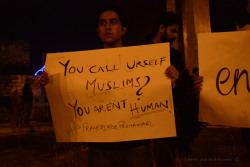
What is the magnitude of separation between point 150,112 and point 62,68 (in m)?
0.72

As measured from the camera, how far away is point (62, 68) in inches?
69.0

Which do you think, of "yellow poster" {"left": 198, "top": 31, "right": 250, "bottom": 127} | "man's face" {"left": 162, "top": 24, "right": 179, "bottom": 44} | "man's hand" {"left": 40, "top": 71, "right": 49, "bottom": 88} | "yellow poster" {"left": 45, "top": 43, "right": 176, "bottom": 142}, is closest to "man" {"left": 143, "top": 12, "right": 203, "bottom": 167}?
"man's face" {"left": 162, "top": 24, "right": 179, "bottom": 44}

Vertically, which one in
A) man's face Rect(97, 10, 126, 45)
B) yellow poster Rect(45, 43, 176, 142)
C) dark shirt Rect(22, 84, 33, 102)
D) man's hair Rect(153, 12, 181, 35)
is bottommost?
dark shirt Rect(22, 84, 33, 102)

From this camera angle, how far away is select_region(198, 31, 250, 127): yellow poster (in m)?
1.66

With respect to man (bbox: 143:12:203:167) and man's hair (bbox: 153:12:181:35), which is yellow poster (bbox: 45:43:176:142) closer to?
man (bbox: 143:12:203:167)

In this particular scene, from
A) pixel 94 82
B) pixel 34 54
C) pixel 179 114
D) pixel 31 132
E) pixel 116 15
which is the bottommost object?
pixel 31 132

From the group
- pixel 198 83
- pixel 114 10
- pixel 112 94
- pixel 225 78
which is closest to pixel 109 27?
pixel 114 10

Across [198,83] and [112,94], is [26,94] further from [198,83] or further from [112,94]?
[198,83]

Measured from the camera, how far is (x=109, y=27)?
5.42ft

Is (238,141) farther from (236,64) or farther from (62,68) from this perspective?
(62,68)

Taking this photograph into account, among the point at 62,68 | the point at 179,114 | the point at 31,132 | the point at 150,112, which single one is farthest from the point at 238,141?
the point at 31,132

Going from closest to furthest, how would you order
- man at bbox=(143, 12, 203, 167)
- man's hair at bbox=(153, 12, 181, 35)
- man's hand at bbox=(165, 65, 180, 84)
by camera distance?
1. man's hand at bbox=(165, 65, 180, 84)
2. man at bbox=(143, 12, 203, 167)
3. man's hair at bbox=(153, 12, 181, 35)

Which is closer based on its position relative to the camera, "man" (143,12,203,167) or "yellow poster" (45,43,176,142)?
"yellow poster" (45,43,176,142)

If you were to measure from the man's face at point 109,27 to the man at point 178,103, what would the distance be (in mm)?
502
